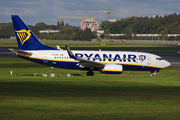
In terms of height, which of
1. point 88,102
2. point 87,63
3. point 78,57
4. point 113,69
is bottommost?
point 88,102

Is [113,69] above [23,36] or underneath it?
underneath

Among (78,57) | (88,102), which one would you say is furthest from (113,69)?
(88,102)

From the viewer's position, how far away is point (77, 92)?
82.7 feet

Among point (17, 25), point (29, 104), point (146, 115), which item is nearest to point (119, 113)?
point (146, 115)

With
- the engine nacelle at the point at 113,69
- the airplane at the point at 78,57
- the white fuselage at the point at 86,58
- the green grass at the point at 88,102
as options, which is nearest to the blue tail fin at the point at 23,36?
the airplane at the point at 78,57

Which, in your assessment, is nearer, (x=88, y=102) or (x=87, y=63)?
(x=88, y=102)

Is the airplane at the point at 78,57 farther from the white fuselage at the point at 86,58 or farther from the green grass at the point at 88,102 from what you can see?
the green grass at the point at 88,102

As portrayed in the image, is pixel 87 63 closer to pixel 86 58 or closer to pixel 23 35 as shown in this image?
pixel 86 58

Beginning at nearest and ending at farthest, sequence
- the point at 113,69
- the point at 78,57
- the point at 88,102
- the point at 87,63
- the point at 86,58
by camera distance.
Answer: the point at 88,102 → the point at 113,69 → the point at 87,63 → the point at 78,57 → the point at 86,58

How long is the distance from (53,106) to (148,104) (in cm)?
643

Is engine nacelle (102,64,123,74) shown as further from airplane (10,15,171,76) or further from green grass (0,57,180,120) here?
green grass (0,57,180,120)

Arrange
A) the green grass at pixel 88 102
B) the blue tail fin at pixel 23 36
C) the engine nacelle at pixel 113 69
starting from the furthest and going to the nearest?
1. the blue tail fin at pixel 23 36
2. the engine nacelle at pixel 113 69
3. the green grass at pixel 88 102

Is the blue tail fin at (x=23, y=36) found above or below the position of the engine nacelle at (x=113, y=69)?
above

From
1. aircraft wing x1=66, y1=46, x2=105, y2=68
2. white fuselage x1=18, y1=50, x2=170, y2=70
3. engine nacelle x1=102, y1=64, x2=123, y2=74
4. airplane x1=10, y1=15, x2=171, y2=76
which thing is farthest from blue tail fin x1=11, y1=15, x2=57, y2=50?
engine nacelle x1=102, y1=64, x2=123, y2=74
